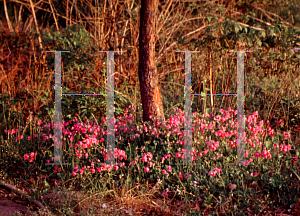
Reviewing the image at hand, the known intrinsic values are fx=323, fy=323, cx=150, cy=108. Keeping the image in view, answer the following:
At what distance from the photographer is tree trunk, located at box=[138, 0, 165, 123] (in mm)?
3768

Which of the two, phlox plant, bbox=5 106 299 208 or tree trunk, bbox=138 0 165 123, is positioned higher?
tree trunk, bbox=138 0 165 123

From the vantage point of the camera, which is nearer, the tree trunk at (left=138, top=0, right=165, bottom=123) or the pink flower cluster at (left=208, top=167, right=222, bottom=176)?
the pink flower cluster at (left=208, top=167, right=222, bottom=176)

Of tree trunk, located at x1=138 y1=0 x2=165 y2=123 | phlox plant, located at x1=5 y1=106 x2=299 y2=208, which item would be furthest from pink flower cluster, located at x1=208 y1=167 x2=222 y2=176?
tree trunk, located at x1=138 y1=0 x2=165 y2=123

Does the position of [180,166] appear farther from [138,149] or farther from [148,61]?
[148,61]

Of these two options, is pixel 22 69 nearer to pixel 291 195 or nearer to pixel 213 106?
pixel 213 106

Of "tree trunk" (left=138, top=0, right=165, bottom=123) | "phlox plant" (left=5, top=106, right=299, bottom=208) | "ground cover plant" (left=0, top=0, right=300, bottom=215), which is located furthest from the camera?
"tree trunk" (left=138, top=0, right=165, bottom=123)

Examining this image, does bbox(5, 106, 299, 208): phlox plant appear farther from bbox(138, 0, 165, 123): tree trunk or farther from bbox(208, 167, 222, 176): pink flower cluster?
bbox(138, 0, 165, 123): tree trunk

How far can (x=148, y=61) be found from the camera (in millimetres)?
3840

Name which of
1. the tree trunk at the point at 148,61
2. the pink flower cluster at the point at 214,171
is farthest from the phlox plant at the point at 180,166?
the tree trunk at the point at 148,61

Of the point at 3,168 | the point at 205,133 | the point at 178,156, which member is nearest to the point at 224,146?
the point at 205,133

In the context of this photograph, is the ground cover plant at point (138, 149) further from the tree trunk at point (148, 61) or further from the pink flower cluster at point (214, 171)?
the tree trunk at point (148, 61)

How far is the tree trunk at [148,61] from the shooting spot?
3.77 m

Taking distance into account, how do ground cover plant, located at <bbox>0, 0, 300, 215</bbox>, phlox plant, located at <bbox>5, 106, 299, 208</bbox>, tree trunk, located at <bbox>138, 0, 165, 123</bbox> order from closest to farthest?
ground cover plant, located at <bbox>0, 0, 300, 215</bbox>
phlox plant, located at <bbox>5, 106, 299, 208</bbox>
tree trunk, located at <bbox>138, 0, 165, 123</bbox>

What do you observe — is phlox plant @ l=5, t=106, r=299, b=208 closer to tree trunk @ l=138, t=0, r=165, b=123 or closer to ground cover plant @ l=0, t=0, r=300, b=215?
ground cover plant @ l=0, t=0, r=300, b=215
